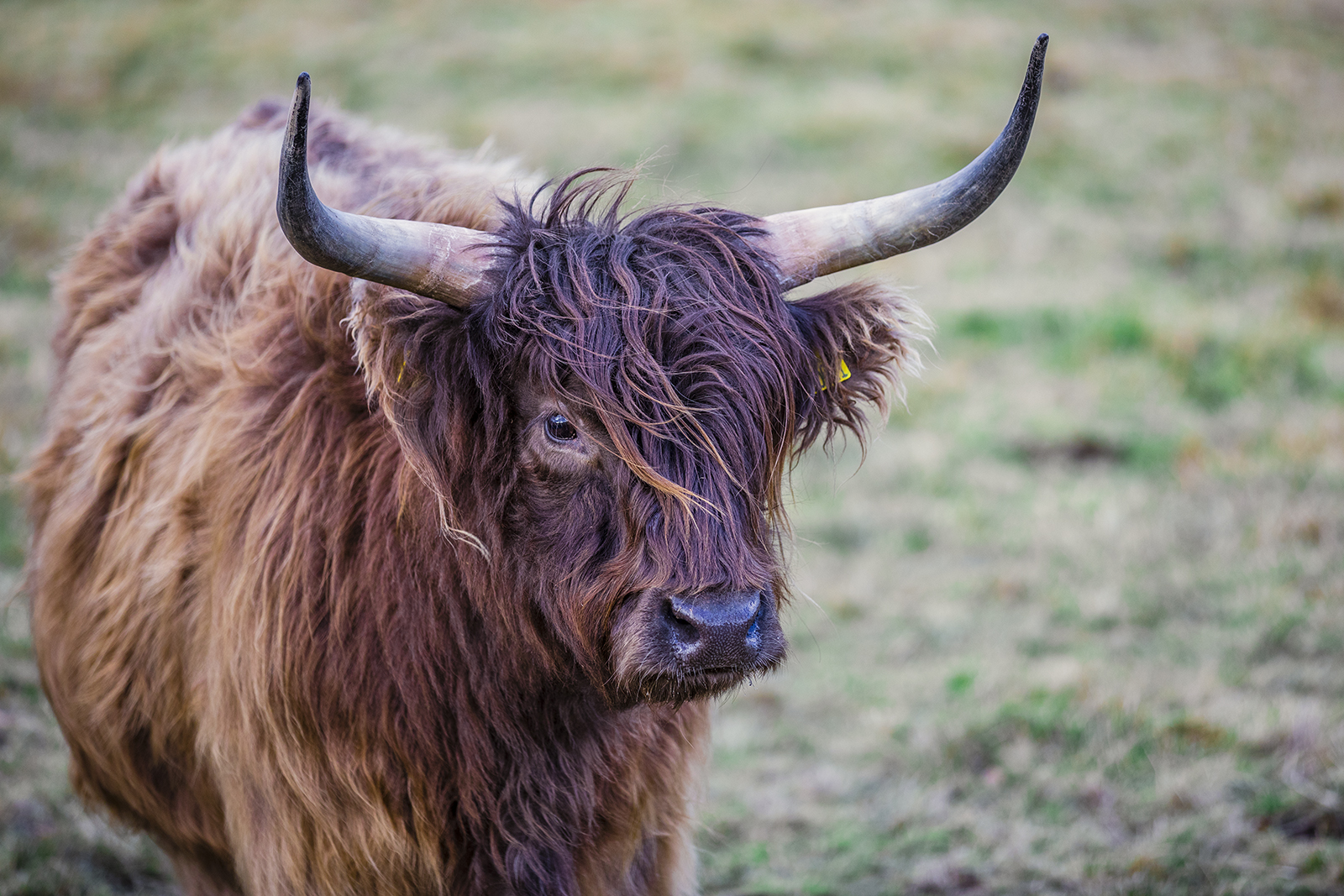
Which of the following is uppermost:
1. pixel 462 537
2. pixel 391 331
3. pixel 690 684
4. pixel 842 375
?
pixel 391 331

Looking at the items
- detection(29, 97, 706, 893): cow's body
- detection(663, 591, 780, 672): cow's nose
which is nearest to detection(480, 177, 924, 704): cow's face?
detection(663, 591, 780, 672): cow's nose

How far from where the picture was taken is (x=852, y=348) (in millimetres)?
3002

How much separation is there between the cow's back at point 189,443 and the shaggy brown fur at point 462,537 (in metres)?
0.01

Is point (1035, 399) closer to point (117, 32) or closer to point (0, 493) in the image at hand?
point (0, 493)

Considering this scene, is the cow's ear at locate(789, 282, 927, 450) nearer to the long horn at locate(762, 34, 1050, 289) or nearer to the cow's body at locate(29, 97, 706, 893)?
the long horn at locate(762, 34, 1050, 289)

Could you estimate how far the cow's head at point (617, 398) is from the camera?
2.48 m

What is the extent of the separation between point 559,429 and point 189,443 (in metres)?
1.18

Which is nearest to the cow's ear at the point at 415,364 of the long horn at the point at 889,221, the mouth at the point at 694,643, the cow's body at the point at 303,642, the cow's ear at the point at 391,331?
the cow's ear at the point at 391,331

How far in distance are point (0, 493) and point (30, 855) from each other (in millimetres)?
3239

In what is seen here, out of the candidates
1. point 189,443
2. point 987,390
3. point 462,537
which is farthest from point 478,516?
point 987,390

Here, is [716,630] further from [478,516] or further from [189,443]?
[189,443]

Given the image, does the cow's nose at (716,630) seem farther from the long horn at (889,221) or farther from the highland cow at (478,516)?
the long horn at (889,221)

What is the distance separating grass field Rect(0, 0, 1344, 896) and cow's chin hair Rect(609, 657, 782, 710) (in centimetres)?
44

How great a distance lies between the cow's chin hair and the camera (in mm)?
2432
